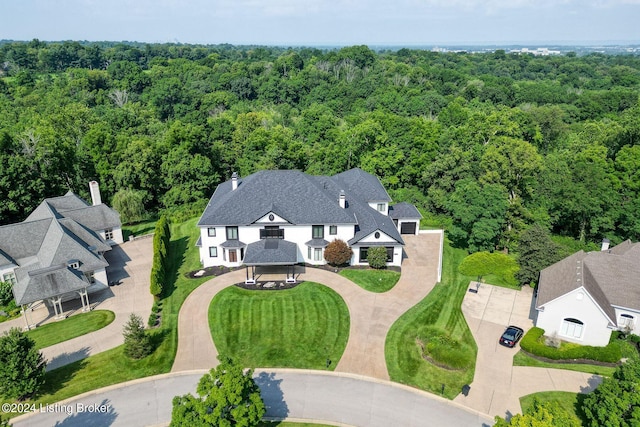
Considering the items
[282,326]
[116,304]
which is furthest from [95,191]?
[282,326]

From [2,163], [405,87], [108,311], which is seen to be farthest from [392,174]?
[405,87]

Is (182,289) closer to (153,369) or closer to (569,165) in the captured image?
(153,369)

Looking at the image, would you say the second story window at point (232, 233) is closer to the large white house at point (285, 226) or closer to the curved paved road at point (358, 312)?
the large white house at point (285, 226)

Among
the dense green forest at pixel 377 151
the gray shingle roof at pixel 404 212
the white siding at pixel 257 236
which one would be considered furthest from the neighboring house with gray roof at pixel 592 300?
the white siding at pixel 257 236

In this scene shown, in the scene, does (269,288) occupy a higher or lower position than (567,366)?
higher

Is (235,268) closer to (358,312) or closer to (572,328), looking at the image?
(358,312)

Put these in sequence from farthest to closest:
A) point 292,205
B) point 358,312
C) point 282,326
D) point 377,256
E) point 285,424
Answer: point 292,205 < point 377,256 < point 358,312 < point 282,326 < point 285,424

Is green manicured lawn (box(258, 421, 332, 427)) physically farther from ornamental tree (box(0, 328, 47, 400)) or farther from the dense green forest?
the dense green forest
